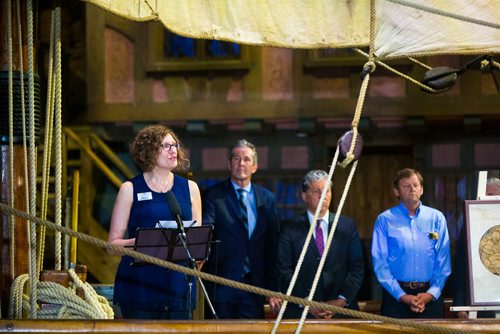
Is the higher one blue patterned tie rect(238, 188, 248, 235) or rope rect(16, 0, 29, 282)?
rope rect(16, 0, 29, 282)

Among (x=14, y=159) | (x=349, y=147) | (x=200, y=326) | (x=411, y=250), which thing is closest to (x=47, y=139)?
(x=14, y=159)

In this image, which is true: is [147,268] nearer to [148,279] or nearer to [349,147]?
[148,279]

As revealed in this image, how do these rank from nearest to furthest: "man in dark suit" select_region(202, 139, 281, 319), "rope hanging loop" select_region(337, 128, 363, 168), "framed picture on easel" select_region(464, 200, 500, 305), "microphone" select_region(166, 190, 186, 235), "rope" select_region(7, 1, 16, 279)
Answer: "rope hanging loop" select_region(337, 128, 363, 168) < "rope" select_region(7, 1, 16, 279) < "framed picture on easel" select_region(464, 200, 500, 305) < "microphone" select_region(166, 190, 186, 235) < "man in dark suit" select_region(202, 139, 281, 319)

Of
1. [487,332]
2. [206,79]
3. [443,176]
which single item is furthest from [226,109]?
[487,332]

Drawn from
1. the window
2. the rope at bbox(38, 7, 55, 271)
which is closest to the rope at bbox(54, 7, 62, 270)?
the rope at bbox(38, 7, 55, 271)

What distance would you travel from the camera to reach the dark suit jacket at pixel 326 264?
691 centimetres

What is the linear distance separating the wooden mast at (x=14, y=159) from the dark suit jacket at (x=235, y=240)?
2141 millimetres

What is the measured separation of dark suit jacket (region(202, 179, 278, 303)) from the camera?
274 inches

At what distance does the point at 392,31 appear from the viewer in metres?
4.87

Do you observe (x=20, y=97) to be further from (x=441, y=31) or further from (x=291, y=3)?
(x=441, y=31)

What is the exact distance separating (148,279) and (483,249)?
5.73 ft

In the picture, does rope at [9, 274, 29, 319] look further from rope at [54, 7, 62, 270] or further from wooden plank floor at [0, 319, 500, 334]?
wooden plank floor at [0, 319, 500, 334]

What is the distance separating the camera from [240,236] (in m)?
7.00

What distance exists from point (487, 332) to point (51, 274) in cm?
194
